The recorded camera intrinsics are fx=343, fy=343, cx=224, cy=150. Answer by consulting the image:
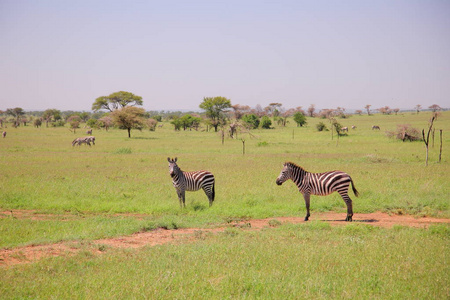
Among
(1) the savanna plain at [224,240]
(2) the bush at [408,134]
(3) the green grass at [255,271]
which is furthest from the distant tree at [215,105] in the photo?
(3) the green grass at [255,271]

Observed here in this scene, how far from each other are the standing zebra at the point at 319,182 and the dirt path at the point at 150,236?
905mm

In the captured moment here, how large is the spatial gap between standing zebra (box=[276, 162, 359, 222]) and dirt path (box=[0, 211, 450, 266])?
90cm

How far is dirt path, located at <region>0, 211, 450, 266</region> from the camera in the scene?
8.22 meters

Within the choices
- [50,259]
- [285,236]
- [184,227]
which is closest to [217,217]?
[184,227]

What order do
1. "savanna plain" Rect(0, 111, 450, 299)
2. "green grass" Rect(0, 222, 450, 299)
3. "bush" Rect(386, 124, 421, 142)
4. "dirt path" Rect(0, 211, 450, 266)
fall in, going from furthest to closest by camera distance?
"bush" Rect(386, 124, 421, 142) < "dirt path" Rect(0, 211, 450, 266) < "savanna plain" Rect(0, 111, 450, 299) < "green grass" Rect(0, 222, 450, 299)

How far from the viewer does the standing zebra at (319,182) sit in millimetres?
11586

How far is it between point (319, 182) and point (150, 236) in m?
5.91

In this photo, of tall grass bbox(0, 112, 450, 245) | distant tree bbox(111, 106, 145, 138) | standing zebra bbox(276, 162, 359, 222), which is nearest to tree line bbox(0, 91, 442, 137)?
distant tree bbox(111, 106, 145, 138)

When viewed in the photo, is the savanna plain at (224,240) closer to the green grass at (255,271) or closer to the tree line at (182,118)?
the green grass at (255,271)

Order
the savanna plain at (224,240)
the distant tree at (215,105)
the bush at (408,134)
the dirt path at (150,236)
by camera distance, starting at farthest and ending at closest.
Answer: the distant tree at (215,105)
the bush at (408,134)
the dirt path at (150,236)
the savanna plain at (224,240)

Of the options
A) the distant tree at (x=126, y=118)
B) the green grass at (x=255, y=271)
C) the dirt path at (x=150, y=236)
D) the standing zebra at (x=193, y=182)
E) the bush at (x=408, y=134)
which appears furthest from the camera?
the distant tree at (x=126, y=118)

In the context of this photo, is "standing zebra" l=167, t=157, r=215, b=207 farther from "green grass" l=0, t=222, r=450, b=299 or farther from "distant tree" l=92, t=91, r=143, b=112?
"distant tree" l=92, t=91, r=143, b=112

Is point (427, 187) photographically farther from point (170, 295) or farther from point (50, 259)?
point (50, 259)

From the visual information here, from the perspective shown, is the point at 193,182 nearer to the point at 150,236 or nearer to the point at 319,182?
the point at 150,236
